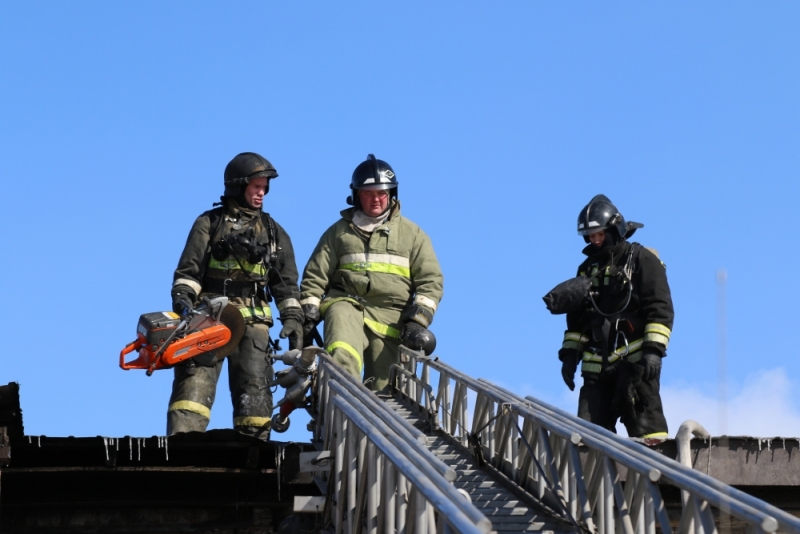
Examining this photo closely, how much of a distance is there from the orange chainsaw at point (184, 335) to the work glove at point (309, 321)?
0.53 metres

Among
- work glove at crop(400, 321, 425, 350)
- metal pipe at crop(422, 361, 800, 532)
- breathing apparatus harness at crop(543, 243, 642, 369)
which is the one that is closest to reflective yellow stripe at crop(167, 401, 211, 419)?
work glove at crop(400, 321, 425, 350)

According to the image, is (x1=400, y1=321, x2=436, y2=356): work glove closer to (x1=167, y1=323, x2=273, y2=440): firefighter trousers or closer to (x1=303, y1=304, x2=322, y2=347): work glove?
(x1=303, y1=304, x2=322, y2=347): work glove

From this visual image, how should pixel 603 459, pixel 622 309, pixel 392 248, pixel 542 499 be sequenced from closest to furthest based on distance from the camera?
pixel 603 459 < pixel 542 499 < pixel 622 309 < pixel 392 248

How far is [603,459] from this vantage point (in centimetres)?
701

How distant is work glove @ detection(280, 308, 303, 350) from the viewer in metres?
10.9

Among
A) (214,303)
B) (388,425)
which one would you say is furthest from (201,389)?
(388,425)

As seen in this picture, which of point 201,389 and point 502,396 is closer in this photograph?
point 502,396

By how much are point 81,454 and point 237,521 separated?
1277 millimetres

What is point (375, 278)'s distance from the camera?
37.2 feet

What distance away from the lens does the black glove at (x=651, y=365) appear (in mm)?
10344

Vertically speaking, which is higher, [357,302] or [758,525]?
[357,302]

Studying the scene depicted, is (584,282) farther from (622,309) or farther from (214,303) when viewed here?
(214,303)

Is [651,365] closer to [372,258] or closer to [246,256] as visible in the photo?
[372,258]

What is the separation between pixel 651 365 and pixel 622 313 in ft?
1.95
